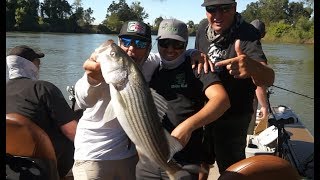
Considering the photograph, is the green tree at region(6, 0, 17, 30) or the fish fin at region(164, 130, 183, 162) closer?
the fish fin at region(164, 130, 183, 162)

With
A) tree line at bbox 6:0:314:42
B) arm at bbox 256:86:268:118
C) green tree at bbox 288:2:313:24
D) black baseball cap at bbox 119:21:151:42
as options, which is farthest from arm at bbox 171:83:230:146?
green tree at bbox 288:2:313:24

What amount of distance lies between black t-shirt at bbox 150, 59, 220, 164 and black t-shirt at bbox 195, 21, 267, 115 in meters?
0.59

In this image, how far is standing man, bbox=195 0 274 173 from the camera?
3.67 meters

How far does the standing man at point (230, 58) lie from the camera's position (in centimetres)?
367

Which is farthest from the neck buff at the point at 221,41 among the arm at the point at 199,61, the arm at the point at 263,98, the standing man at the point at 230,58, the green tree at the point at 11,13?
the green tree at the point at 11,13

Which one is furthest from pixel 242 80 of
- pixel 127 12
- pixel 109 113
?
pixel 127 12

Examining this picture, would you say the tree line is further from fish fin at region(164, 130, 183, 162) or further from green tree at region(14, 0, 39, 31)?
fish fin at region(164, 130, 183, 162)

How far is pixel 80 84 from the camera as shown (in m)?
2.95

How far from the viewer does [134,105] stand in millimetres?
2574

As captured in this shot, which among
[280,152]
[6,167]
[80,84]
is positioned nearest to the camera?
[80,84]

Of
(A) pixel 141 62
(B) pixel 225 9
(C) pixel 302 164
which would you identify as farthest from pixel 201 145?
(C) pixel 302 164

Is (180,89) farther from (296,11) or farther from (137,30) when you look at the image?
(296,11)

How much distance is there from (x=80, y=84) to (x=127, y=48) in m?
0.41

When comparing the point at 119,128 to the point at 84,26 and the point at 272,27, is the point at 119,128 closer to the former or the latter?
the point at 272,27
